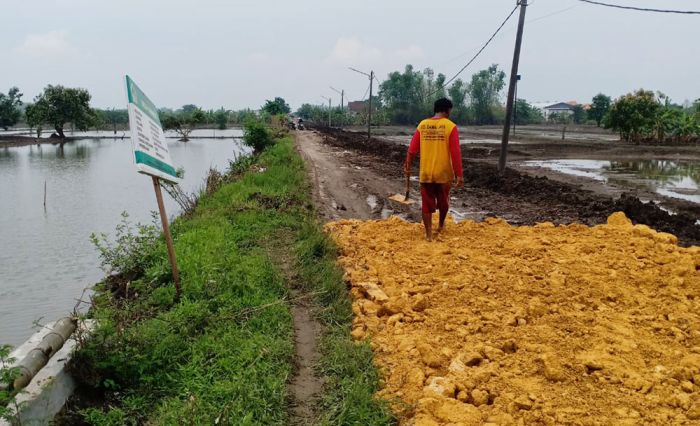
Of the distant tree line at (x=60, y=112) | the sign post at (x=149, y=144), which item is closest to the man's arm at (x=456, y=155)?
the sign post at (x=149, y=144)

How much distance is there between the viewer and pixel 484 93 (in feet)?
268

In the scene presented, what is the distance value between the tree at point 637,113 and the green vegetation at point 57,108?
52.2 meters

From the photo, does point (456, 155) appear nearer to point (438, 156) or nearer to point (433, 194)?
point (438, 156)

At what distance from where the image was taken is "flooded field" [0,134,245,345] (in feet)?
23.9

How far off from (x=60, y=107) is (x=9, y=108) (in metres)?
9.27

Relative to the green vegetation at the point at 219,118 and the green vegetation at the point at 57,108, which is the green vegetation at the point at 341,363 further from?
the green vegetation at the point at 219,118

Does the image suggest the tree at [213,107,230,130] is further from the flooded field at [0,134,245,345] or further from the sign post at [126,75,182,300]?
the sign post at [126,75,182,300]

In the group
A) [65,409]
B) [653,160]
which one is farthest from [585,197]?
[653,160]

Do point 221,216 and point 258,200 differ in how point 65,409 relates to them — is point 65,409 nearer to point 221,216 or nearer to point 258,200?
→ point 221,216

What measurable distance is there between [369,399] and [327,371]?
1.99ft

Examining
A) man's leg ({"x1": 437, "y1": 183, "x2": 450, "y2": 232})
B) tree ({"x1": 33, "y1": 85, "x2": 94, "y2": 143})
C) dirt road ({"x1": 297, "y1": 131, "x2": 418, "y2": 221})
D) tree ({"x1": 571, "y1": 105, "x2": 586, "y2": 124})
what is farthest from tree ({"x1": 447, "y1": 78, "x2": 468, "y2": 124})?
man's leg ({"x1": 437, "y1": 183, "x2": 450, "y2": 232})

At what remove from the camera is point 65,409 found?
3.33 m

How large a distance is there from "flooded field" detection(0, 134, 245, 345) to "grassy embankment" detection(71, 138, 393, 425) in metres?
2.05

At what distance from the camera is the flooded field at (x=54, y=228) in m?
7.30
